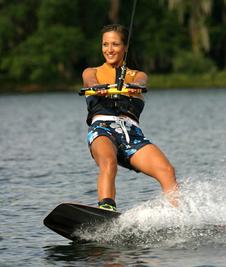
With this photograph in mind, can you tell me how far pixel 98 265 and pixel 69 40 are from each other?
70984mm

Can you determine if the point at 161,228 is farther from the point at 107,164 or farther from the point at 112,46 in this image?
the point at 112,46

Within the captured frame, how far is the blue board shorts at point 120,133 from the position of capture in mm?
9648

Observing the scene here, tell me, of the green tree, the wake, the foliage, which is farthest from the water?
the foliage

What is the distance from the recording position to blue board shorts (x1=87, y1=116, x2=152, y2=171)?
965 centimetres

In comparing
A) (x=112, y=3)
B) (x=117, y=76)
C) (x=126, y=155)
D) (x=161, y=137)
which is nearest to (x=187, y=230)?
(x=126, y=155)

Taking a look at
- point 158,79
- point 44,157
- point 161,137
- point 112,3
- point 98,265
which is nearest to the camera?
point 98,265

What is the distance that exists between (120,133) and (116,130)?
0.05m

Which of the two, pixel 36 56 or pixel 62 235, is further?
pixel 36 56

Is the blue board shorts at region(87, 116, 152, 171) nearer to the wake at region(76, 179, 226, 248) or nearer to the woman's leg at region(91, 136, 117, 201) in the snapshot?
the woman's leg at region(91, 136, 117, 201)

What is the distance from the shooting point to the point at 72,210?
30.6 feet

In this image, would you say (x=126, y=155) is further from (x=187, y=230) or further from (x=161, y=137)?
(x=161, y=137)

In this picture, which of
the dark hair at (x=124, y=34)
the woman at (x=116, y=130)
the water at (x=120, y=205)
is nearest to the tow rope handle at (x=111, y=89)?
the woman at (x=116, y=130)

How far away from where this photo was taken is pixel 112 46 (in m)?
9.73

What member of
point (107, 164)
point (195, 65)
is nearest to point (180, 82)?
point (195, 65)
